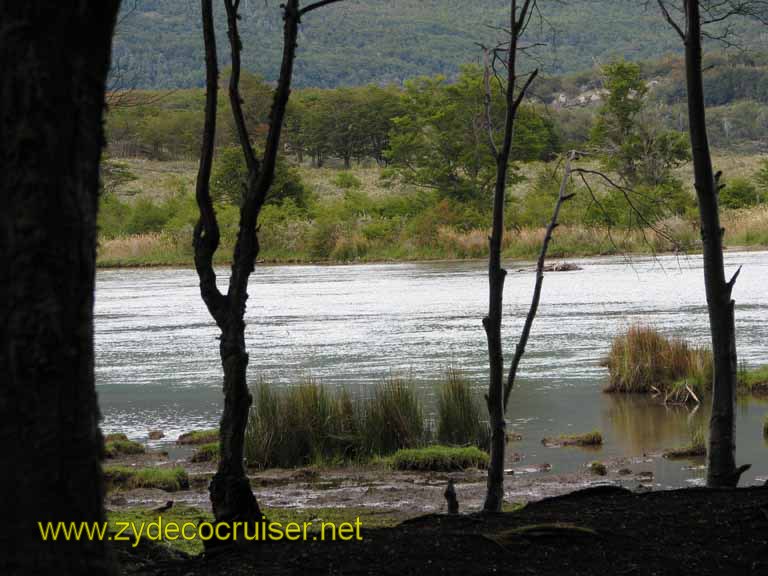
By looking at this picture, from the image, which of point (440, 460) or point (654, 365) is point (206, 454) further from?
point (654, 365)

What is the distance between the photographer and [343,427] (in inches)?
386

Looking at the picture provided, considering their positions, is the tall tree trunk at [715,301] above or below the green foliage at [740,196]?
below

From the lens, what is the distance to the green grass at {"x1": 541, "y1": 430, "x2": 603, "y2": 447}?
32.5 ft

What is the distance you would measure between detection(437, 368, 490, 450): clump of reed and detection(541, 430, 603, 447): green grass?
1.90 feet

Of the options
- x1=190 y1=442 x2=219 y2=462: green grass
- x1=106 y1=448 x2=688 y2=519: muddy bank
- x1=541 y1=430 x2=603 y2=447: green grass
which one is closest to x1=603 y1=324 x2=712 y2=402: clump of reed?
x1=541 y1=430 x2=603 y2=447: green grass

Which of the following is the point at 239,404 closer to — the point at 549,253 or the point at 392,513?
the point at 392,513

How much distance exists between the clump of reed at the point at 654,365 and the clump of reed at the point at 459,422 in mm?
3040

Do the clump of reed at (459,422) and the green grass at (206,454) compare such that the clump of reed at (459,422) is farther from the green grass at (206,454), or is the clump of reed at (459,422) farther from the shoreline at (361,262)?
the shoreline at (361,262)

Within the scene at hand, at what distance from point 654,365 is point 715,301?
6.91 metres

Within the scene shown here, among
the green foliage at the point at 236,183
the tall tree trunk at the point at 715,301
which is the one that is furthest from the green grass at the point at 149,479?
the green foliage at the point at 236,183

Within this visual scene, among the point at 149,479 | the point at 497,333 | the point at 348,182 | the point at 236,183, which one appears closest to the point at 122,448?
the point at 149,479

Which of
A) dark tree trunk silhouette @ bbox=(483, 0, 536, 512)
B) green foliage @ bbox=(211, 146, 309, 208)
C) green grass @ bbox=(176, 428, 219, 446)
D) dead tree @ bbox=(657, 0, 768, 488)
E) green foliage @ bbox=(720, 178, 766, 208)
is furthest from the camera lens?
green foliage @ bbox=(211, 146, 309, 208)

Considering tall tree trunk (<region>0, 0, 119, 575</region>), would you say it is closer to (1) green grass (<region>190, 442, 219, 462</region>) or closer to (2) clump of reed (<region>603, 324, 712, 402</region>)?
(1) green grass (<region>190, 442, 219, 462</region>)

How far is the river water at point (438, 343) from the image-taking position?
10.8m
